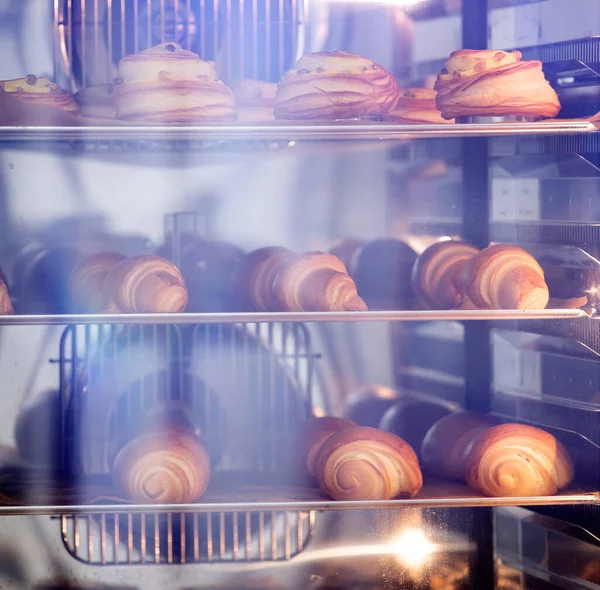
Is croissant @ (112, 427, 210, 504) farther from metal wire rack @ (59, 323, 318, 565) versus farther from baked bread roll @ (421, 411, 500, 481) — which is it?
baked bread roll @ (421, 411, 500, 481)

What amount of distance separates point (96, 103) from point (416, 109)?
76 cm

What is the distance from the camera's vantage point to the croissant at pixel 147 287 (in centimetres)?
179

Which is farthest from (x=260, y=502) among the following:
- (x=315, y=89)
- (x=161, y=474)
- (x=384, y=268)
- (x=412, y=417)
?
(x=315, y=89)

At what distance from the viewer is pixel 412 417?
2238 mm

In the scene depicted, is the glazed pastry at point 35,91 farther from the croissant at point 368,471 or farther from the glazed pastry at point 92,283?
the croissant at point 368,471

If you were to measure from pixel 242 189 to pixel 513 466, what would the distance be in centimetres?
99

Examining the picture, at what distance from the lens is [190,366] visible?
2207mm

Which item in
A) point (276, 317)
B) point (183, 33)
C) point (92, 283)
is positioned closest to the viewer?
point (276, 317)

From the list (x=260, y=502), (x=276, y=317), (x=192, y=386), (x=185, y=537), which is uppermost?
(x=276, y=317)

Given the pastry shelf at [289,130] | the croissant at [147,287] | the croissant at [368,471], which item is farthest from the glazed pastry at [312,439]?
the pastry shelf at [289,130]

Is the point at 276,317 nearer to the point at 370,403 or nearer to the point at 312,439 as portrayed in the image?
the point at 312,439

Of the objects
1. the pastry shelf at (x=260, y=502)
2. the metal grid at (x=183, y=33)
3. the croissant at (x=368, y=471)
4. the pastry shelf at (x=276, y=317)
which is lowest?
the pastry shelf at (x=260, y=502)

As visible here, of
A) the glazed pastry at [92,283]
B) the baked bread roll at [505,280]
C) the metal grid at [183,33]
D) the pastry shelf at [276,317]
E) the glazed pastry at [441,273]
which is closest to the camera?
the pastry shelf at [276,317]

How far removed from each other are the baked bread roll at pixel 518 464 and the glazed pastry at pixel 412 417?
36cm
